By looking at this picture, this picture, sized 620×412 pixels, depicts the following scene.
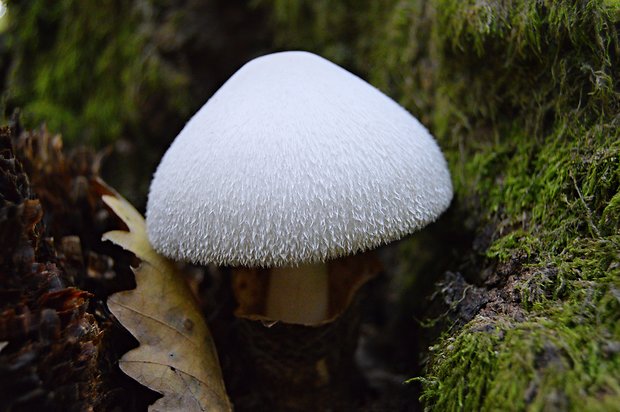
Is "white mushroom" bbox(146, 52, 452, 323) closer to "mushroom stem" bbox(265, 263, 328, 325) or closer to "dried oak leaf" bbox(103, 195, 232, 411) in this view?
"dried oak leaf" bbox(103, 195, 232, 411)

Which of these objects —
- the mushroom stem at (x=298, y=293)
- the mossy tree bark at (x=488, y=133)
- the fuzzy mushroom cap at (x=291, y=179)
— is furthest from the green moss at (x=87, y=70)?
the mushroom stem at (x=298, y=293)

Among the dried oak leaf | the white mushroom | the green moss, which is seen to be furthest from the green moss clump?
the green moss

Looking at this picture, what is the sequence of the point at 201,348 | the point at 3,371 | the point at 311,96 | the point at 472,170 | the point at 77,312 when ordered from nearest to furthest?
the point at 3,371 < the point at 77,312 < the point at 311,96 < the point at 201,348 < the point at 472,170

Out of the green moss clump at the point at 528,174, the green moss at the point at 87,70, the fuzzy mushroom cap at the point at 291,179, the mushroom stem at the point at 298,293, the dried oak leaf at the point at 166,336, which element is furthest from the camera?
the green moss at the point at 87,70

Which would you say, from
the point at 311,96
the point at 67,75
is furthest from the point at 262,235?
the point at 67,75

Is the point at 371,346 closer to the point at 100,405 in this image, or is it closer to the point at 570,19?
the point at 100,405

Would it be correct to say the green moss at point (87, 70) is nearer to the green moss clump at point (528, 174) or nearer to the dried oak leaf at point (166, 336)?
the dried oak leaf at point (166, 336)
